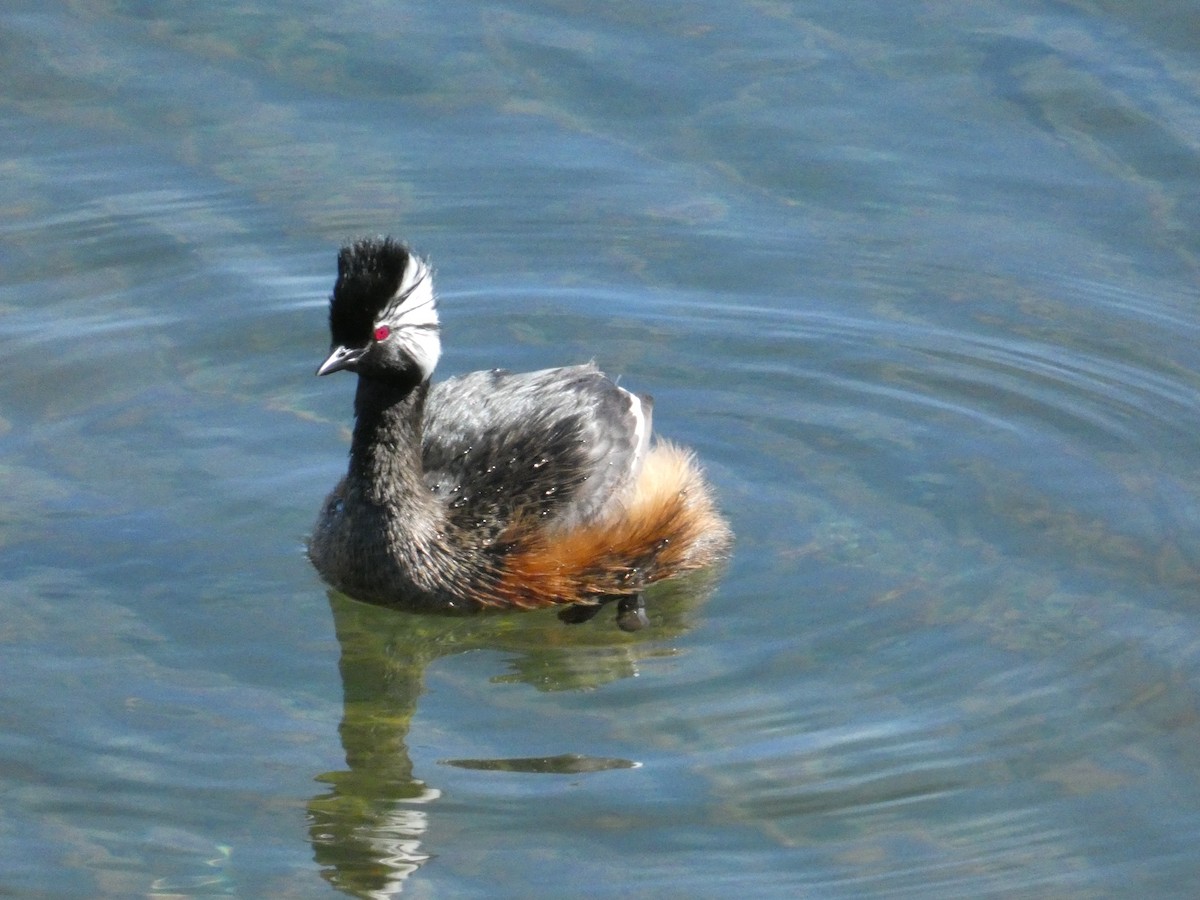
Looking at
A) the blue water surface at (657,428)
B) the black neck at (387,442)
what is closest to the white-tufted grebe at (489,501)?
the black neck at (387,442)

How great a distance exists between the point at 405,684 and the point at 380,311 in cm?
156

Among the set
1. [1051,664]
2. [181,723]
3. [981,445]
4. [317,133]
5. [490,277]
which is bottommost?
[181,723]

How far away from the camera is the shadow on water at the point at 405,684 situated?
7512 millimetres

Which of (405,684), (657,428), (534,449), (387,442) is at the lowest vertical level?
(405,684)

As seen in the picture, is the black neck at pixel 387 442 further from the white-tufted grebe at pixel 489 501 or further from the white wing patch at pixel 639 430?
the white wing patch at pixel 639 430

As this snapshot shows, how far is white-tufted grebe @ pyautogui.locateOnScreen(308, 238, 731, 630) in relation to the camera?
9.05 m

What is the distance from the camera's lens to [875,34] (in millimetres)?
13594

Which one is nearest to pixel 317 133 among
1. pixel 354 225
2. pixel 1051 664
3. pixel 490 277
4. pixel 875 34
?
pixel 354 225

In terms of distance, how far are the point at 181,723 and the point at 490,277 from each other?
4178mm

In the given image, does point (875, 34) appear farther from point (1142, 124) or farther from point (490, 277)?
point (490, 277)

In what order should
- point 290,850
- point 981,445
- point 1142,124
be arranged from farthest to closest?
point 1142,124, point 981,445, point 290,850

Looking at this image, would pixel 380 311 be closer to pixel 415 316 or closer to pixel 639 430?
pixel 415 316

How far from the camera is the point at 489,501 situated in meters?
9.28

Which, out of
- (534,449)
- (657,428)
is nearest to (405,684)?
(534,449)
